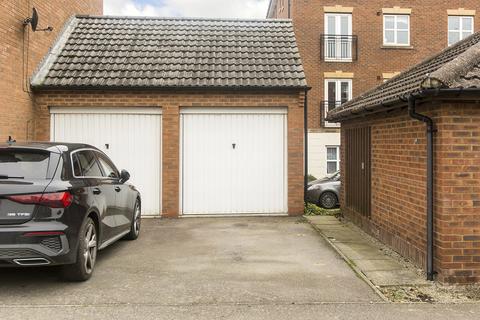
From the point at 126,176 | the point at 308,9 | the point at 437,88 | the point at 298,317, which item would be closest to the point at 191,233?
the point at 126,176

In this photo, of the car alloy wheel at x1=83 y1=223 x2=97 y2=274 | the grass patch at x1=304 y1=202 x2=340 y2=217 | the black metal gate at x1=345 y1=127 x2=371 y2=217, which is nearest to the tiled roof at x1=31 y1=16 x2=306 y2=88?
the black metal gate at x1=345 y1=127 x2=371 y2=217

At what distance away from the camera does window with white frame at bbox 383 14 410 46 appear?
2209 cm

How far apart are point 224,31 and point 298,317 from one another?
32.0ft

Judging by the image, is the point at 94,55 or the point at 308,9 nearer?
the point at 94,55

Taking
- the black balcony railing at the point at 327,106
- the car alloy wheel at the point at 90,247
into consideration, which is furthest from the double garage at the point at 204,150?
the black balcony railing at the point at 327,106

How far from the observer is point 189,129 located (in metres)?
10.4

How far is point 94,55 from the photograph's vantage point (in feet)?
36.7

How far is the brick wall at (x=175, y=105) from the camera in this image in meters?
10.2

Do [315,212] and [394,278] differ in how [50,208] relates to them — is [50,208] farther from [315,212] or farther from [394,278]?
[315,212]

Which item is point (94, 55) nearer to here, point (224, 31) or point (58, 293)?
point (224, 31)

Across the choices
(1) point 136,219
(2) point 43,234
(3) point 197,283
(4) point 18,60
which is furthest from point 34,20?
(3) point 197,283

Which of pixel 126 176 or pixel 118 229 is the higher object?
pixel 126 176

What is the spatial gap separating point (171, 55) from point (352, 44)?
42.6 ft

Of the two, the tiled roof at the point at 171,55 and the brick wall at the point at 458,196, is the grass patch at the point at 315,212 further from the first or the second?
the brick wall at the point at 458,196
